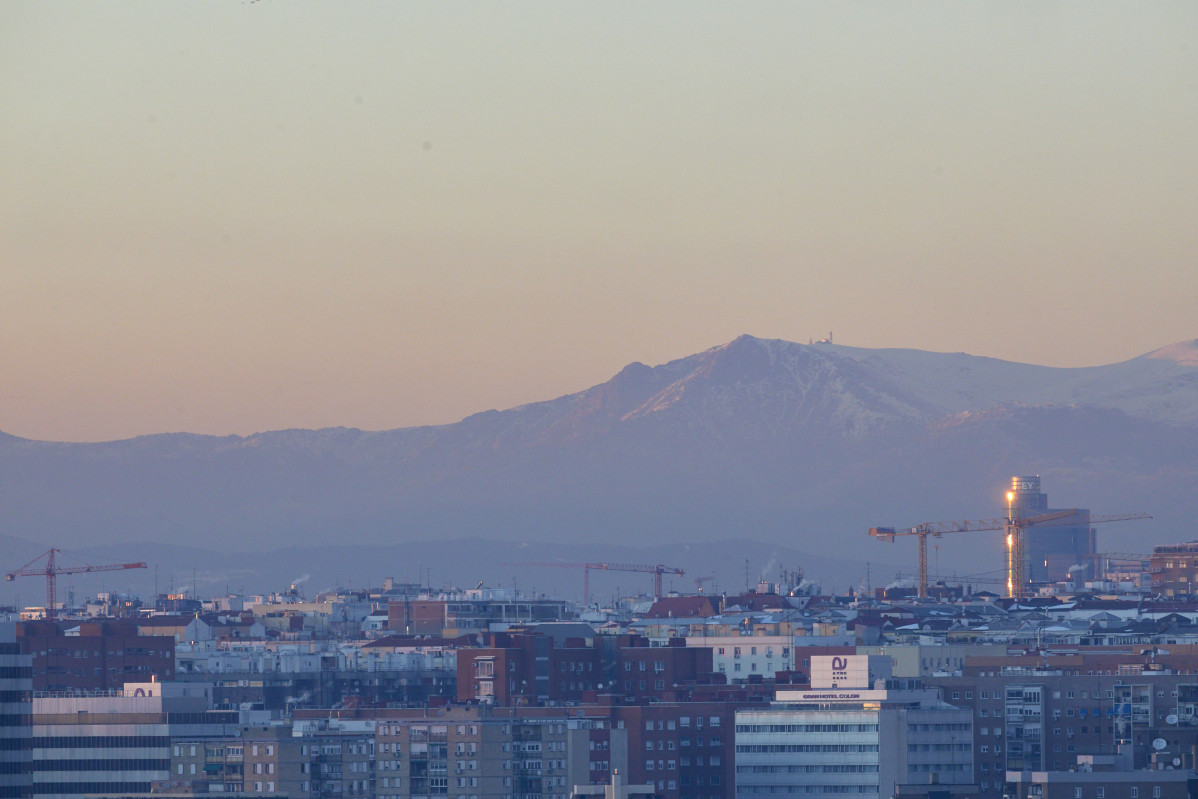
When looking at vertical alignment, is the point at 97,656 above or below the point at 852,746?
above

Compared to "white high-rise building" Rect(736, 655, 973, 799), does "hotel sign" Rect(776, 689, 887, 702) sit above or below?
above

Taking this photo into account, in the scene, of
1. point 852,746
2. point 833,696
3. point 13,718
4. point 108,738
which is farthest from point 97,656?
point 13,718

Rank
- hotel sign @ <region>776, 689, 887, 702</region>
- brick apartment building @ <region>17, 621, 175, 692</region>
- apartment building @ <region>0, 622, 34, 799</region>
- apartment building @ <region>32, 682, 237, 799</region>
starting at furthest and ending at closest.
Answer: brick apartment building @ <region>17, 621, 175, 692</region>
hotel sign @ <region>776, 689, 887, 702</region>
apartment building @ <region>32, 682, 237, 799</region>
apartment building @ <region>0, 622, 34, 799</region>

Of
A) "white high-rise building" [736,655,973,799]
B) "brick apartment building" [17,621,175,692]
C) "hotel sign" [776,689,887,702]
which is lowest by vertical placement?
"white high-rise building" [736,655,973,799]

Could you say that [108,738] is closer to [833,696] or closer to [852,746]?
[852,746]

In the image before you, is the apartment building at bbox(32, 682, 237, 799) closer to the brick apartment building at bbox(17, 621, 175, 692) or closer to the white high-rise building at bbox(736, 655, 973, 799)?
the white high-rise building at bbox(736, 655, 973, 799)

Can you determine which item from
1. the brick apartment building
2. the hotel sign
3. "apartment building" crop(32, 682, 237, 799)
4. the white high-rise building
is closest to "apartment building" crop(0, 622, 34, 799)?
"apartment building" crop(32, 682, 237, 799)

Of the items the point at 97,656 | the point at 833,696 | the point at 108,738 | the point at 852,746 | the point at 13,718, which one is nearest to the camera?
the point at 13,718

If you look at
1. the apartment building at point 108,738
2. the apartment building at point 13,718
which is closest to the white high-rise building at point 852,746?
the apartment building at point 108,738

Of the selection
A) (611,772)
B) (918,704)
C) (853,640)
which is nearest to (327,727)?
(611,772)
